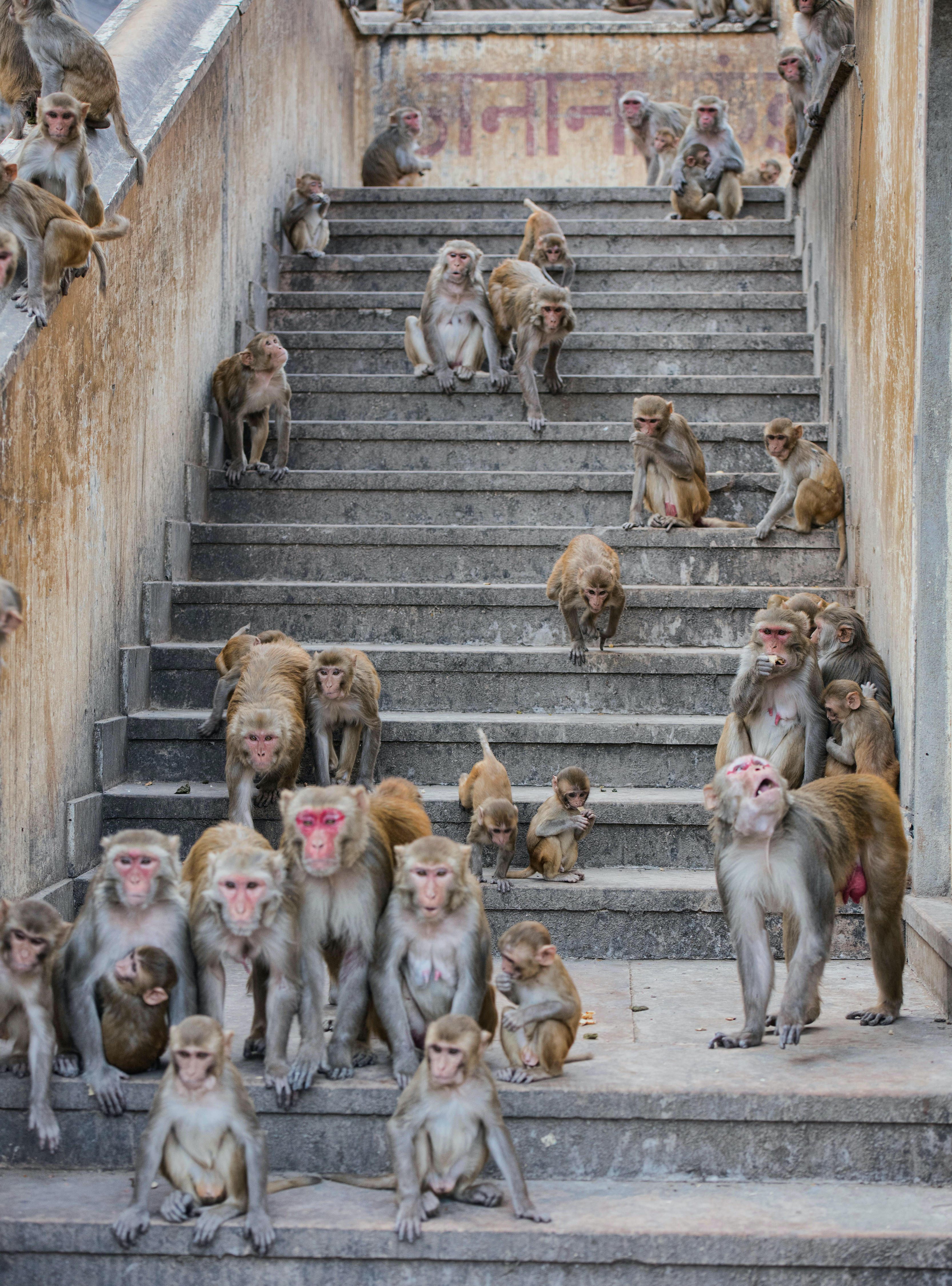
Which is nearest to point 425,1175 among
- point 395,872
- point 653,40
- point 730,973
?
point 395,872

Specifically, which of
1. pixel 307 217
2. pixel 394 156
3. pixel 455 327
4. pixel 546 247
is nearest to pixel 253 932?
pixel 455 327

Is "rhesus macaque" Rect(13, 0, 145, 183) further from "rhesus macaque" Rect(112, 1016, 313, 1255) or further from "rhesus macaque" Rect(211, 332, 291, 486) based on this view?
"rhesus macaque" Rect(112, 1016, 313, 1255)

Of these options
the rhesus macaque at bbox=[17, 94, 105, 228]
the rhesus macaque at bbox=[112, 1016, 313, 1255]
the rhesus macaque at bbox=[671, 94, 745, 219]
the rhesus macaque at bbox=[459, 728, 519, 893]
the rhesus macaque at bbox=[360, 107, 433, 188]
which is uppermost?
the rhesus macaque at bbox=[360, 107, 433, 188]

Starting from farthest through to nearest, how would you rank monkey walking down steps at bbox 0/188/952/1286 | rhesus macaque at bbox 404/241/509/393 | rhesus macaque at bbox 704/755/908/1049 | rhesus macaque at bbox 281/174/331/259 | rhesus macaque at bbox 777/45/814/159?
1. rhesus macaque at bbox 281/174/331/259
2. rhesus macaque at bbox 777/45/814/159
3. rhesus macaque at bbox 404/241/509/393
4. rhesus macaque at bbox 704/755/908/1049
5. monkey walking down steps at bbox 0/188/952/1286

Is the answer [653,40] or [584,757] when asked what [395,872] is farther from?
[653,40]

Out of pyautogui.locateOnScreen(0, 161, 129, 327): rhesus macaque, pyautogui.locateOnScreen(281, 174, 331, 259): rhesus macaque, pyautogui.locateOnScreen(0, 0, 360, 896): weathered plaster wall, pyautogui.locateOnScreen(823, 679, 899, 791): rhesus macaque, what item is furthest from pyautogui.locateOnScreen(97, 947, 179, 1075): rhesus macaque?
pyautogui.locateOnScreen(281, 174, 331, 259): rhesus macaque

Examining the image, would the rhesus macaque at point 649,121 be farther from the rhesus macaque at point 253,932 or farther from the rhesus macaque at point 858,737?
the rhesus macaque at point 253,932

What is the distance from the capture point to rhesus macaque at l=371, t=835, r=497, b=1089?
447 centimetres

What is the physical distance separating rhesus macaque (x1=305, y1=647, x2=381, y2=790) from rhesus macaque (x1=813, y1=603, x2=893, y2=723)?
2019 millimetres

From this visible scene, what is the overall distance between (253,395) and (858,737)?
4262 mm

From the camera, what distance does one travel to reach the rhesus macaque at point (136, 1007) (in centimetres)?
450

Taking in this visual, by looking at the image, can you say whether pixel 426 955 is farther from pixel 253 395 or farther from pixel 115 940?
pixel 253 395

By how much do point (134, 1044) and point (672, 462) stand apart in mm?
4854

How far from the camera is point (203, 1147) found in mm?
4148
